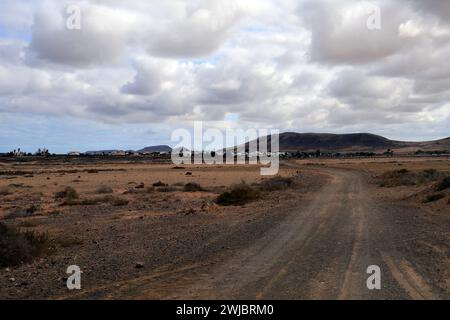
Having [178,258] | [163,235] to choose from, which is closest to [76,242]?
[163,235]

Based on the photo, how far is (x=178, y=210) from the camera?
2331cm

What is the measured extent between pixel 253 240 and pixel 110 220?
838cm

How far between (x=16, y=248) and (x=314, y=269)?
254 inches

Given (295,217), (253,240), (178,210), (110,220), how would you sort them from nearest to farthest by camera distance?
1. (253,240)
2. (295,217)
3. (110,220)
4. (178,210)

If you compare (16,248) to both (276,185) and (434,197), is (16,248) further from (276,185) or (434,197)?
(276,185)

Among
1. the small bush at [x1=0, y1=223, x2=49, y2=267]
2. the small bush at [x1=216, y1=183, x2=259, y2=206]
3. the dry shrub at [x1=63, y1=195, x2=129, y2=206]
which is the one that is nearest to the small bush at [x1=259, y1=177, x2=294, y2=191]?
the small bush at [x1=216, y1=183, x2=259, y2=206]

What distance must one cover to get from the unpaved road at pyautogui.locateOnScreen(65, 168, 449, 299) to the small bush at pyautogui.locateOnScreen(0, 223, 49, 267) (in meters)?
3.46

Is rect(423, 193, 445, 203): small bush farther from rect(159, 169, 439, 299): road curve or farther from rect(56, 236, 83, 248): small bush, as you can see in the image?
rect(56, 236, 83, 248): small bush

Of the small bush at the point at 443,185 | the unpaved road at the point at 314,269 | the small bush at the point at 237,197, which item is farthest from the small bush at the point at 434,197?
the small bush at the point at 237,197

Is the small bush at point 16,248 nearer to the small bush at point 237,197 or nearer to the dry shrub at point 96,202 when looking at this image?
the small bush at point 237,197

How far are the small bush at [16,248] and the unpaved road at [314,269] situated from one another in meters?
3.46

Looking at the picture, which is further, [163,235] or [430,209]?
Result: [430,209]

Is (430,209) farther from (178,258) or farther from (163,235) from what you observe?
(178,258)
